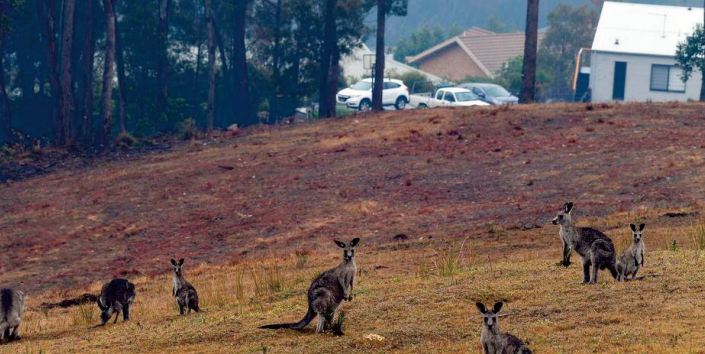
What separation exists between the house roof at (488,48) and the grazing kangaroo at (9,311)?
107898 millimetres

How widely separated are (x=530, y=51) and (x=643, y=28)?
121 feet

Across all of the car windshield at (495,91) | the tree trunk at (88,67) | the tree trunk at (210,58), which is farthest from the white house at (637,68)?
the tree trunk at (88,67)

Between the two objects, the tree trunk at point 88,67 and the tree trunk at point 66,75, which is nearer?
the tree trunk at point 66,75

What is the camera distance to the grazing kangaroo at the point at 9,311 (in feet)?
68.3

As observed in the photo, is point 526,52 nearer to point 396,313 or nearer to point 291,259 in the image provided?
point 291,259

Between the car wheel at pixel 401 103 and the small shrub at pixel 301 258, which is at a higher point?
the car wheel at pixel 401 103

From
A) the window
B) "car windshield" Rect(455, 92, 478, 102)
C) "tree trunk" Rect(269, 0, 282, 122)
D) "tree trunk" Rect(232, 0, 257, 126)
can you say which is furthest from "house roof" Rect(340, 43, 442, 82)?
"tree trunk" Rect(232, 0, 257, 126)

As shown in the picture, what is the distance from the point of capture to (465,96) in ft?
264

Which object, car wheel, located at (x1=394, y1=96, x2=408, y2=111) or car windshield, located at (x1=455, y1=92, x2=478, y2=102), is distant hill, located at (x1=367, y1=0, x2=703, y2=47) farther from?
car windshield, located at (x1=455, y1=92, x2=478, y2=102)

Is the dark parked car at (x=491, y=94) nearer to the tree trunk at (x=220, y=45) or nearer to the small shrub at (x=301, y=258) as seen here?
the tree trunk at (x=220, y=45)

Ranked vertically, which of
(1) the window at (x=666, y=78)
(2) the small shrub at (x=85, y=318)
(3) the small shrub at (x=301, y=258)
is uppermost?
(1) the window at (x=666, y=78)

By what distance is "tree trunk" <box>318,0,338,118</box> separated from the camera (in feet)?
221

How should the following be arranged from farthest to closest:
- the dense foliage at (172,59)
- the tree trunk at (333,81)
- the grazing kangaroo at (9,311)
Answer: the tree trunk at (333,81), the dense foliage at (172,59), the grazing kangaroo at (9,311)

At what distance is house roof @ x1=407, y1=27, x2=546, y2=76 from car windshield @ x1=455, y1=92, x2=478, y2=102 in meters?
46.5
